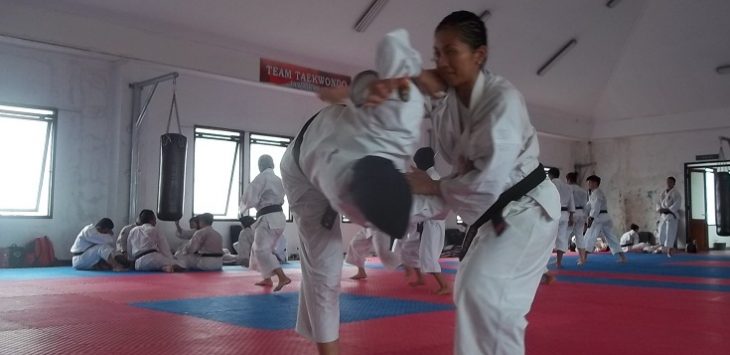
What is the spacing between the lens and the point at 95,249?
912cm

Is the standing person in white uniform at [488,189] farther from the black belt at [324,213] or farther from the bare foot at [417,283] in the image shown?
the bare foot at [417,283]

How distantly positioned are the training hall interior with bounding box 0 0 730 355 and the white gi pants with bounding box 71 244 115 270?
0.44ft

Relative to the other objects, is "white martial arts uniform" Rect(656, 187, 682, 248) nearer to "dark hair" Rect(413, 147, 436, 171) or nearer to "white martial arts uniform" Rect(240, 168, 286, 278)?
"dark hair" Rect(413, 147, 436, 171)

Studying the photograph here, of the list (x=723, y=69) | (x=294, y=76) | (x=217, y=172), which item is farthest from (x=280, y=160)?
(x=723, y=69)

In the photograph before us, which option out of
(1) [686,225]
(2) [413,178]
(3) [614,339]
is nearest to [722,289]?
(3) [614,339]

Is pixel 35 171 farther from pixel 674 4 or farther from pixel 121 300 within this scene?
pixel 674 4

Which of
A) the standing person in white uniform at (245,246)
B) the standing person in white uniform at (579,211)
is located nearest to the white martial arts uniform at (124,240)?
the standing person in white uniform at (245,246)

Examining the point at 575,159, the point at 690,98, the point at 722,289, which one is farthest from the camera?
the point at 575,159

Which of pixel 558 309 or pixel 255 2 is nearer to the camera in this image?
pixel 558 309

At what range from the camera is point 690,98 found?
16109 millimetres

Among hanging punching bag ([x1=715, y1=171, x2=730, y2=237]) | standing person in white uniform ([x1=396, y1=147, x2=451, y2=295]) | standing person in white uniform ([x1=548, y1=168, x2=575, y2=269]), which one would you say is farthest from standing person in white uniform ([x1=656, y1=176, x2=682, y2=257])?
standing person in white uniform ([x1=396, y1=147, x2=451, y2=295])

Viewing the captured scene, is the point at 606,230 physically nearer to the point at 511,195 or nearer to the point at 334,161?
the point at 511,195

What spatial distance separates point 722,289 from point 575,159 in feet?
42.3

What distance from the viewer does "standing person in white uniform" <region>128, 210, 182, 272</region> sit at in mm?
9117
